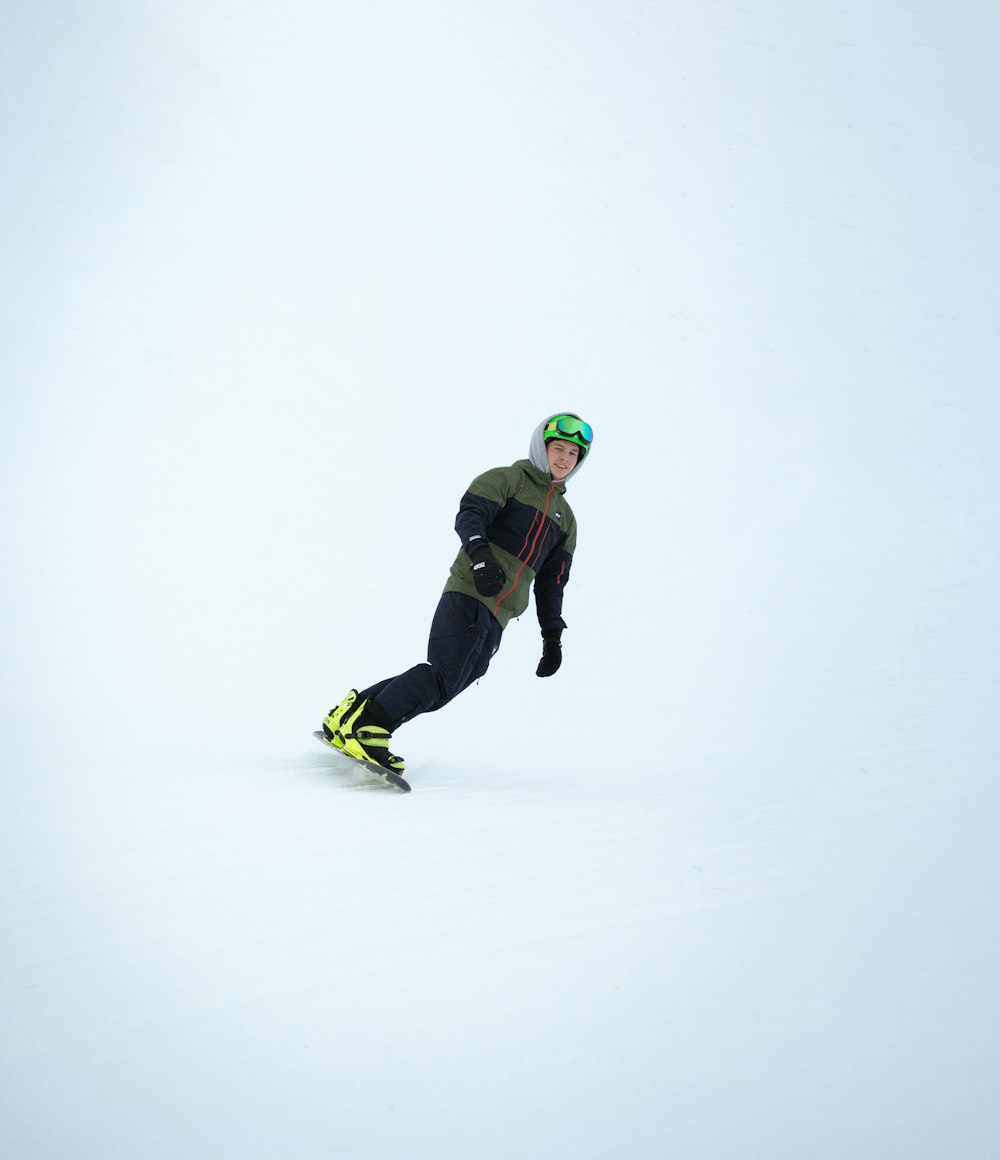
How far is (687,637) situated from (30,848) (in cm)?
628

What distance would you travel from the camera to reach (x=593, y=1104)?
140 centimetres

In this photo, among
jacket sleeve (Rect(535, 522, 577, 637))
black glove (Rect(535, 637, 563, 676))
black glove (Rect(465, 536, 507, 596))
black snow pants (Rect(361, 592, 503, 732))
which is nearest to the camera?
black glove (Rect(465, 536, 507, 596))

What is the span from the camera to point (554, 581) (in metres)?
3.62

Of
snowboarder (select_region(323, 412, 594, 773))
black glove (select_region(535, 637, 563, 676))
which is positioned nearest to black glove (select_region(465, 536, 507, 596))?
snowboarder (select_region(323, 412, 594, 773))

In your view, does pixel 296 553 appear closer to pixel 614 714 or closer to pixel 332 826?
pixel 614 714

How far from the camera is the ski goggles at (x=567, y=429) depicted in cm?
331

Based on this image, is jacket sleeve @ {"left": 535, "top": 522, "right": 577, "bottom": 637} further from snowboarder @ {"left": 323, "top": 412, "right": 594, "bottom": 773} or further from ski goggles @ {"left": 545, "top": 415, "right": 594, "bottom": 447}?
ski goggles @ {"left": 545, "top": 415, "right": 594, "bottom": 447}

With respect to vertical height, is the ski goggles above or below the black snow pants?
above

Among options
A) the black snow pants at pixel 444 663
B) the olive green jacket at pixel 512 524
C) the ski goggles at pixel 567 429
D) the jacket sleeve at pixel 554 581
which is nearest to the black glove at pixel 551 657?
the jacket sleeve at pixel 554 581

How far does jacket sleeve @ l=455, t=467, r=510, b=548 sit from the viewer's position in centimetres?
312

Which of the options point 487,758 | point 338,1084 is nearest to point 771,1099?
point 338,1084

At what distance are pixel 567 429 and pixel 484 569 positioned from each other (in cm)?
71

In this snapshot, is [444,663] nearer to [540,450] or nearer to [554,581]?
[554,581]

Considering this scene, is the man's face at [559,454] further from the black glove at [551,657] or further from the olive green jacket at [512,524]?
the black glove at [551,657]
